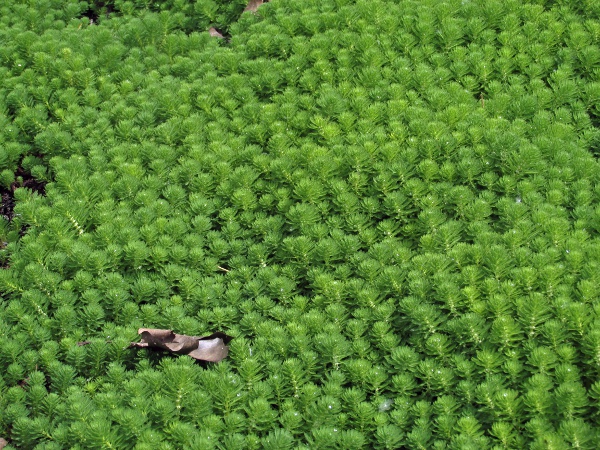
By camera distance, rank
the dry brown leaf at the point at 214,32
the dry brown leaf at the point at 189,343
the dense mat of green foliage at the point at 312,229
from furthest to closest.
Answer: the dry brown leaf at the point at 214,32
the dry brown leaf at the point at 189,343
the dense mat of green foliage at the point at 312,229

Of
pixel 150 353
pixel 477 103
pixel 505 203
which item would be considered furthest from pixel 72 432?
pixel 477 103

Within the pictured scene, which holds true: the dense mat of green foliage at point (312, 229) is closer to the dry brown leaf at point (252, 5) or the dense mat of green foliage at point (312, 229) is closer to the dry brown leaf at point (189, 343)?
the dry brown leaf at point (189, 343)

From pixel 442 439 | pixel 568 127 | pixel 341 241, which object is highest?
pixel 568 127

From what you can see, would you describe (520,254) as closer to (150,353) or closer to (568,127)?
(568,127)

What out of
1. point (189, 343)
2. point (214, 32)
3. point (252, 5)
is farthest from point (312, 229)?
point (252, 5)

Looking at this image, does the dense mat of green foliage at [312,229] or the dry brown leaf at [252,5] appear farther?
the dry brown leaf at [252,5]

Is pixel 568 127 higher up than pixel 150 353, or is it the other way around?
pixel 568 127

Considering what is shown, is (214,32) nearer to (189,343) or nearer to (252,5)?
(252,5)

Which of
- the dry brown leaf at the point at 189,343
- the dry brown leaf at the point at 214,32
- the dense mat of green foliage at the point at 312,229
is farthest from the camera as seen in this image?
the dry brown leaf at the point at 214,32

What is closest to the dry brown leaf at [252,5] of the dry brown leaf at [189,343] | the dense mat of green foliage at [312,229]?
the dense mat of green foliage at [312,229]
